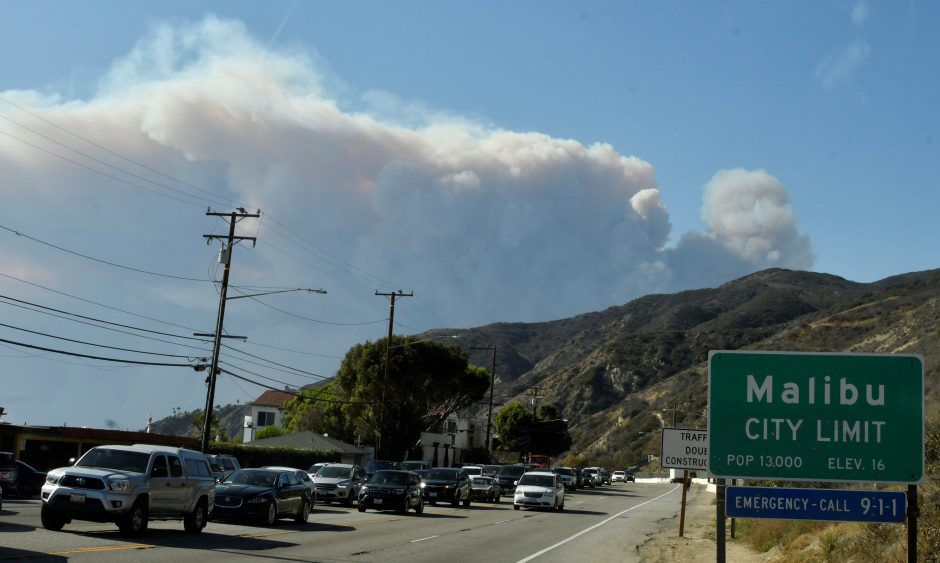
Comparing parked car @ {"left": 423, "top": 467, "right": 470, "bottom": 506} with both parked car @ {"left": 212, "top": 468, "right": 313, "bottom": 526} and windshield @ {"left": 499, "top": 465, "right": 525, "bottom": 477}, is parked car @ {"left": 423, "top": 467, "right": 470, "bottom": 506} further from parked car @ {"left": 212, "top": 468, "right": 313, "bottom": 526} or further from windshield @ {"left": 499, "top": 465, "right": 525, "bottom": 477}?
windshield @ {"left": 499, "top": 465, "right": 525, "bottom": 477}

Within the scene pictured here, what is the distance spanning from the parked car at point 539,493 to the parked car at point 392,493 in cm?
780

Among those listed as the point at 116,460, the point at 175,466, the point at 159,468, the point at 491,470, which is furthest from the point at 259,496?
the point at 491,470

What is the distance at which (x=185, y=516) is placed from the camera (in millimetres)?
20688

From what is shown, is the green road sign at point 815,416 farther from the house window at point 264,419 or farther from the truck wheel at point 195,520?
the house window at point 264,419

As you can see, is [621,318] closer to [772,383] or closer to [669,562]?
[669,562]

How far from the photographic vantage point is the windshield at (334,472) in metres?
39.6

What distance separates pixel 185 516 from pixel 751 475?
47.0ft

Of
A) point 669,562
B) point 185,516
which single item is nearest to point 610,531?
point 669,562

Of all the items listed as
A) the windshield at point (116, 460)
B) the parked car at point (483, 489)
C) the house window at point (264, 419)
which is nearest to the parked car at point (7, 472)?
the windshield at point (116, 460)

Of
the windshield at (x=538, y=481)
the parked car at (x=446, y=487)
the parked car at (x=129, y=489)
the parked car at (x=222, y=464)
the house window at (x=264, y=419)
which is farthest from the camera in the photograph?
the house window at (x=264, y=419)

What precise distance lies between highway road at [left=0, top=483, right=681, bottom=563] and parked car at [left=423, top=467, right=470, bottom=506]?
24.5 feet

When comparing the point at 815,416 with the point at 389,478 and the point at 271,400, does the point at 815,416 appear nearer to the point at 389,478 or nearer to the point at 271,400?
the point at 389,478

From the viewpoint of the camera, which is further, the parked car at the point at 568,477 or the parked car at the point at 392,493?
the parked car at the point at 568,477

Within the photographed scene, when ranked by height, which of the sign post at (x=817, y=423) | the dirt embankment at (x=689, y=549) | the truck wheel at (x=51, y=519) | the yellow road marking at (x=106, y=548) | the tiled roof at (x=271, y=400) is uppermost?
the tiled roof at (x=271, y=400)
